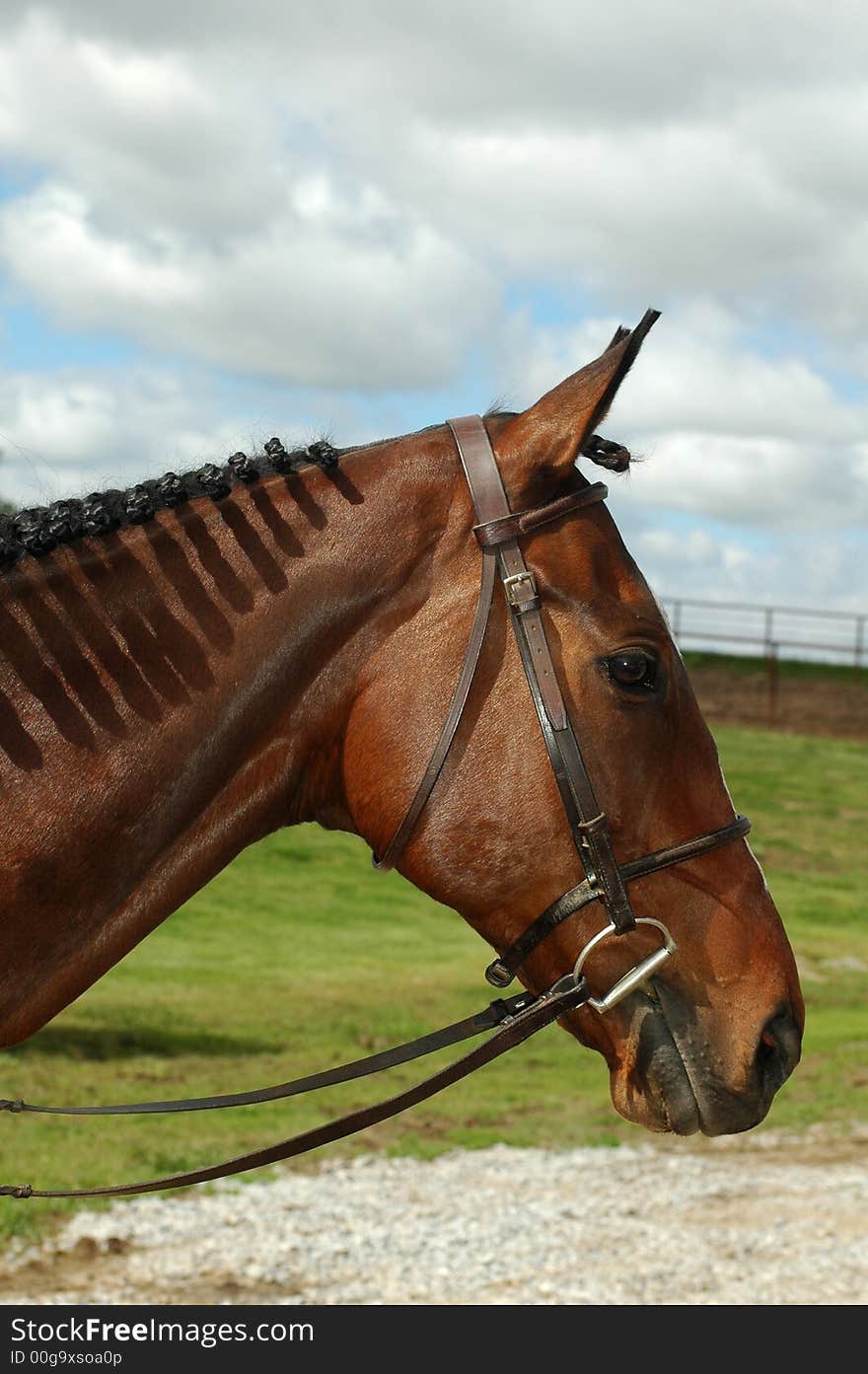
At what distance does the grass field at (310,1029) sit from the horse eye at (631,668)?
21.2ft

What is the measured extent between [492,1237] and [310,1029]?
542 cm

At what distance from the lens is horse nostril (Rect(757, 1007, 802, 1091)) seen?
8.66 feet

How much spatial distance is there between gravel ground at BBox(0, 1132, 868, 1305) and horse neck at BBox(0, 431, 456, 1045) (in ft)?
16.0

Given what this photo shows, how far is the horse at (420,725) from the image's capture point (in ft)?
8.48

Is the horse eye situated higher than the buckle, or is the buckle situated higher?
the buckle

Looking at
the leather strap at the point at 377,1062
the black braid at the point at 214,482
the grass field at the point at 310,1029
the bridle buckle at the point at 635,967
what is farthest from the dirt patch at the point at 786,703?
the black braid at the point at 214,482

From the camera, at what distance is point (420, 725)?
8.67ft

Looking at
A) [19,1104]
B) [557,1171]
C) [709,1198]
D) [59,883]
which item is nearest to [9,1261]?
[557,1171]

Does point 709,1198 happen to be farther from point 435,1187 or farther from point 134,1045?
point 134,1045

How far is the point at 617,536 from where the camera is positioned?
9.24 feet

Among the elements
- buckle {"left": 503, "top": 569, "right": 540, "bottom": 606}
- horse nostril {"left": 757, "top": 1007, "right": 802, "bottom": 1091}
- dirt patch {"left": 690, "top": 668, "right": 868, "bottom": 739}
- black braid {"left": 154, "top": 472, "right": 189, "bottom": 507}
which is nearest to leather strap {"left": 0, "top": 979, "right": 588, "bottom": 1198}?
horse nostril {"left": 757, "top": 1007, "right": 802, "bottom": 1091}

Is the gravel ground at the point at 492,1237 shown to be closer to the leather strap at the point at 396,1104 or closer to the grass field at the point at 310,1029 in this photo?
the grass field at the point at 310,1029

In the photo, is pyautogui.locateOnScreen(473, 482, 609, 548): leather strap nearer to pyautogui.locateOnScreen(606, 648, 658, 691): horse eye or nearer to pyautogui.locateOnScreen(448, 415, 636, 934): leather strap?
pyautogui.locateOnScreen(448, 415, 636, 934): leather strap

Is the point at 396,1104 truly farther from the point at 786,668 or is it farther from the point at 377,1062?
the point at 786,668
